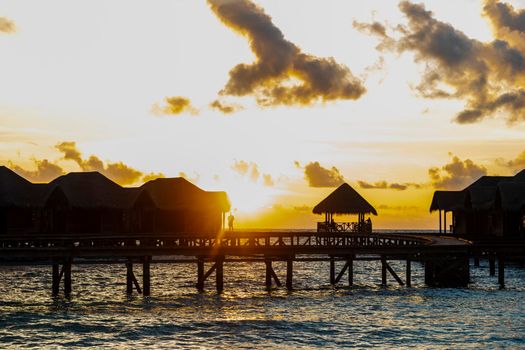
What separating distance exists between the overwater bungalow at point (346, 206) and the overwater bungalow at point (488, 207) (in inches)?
342

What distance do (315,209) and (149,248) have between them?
30.3 m

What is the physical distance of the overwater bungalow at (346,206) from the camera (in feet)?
204

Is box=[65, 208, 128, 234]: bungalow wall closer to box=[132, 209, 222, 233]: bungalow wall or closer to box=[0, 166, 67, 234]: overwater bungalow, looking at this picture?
box=[132, 209, 222, 233]: bungalow wall

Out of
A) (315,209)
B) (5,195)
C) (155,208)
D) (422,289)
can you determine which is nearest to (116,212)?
(155,208)

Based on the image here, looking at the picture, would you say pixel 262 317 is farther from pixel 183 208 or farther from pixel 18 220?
pixel 183 208

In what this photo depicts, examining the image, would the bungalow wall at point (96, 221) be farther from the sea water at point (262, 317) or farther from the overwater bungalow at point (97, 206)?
the sea water at point (262, 317)

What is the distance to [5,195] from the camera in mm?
54938

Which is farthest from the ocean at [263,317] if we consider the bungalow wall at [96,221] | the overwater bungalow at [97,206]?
the bungalow wall at [96,221]

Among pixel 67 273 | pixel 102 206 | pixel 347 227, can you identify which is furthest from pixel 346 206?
pixel 67 273

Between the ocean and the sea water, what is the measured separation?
0.13ft

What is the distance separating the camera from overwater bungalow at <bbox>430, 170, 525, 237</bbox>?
58.8 meters

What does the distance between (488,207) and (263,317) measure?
127 ft

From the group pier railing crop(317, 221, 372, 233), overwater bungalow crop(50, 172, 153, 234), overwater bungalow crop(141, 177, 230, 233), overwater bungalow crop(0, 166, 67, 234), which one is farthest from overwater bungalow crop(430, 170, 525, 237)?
overwater bungalow crop(0, 166, 67, 234)

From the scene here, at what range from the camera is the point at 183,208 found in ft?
213
